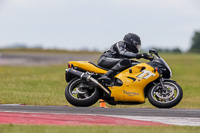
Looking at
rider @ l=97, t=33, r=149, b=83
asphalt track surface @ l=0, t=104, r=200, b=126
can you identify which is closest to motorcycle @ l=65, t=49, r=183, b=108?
rider @ l=97, t=33, r=149, b=83

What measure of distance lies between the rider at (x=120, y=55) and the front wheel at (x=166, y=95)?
0.80 meters

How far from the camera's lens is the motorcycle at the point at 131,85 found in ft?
31.2

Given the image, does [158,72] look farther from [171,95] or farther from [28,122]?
[28,122]

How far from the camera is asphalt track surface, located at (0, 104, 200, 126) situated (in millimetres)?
7352

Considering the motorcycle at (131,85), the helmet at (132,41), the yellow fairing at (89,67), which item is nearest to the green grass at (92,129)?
the motorcycle at (131,85)

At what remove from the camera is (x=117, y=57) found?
10.2 metres

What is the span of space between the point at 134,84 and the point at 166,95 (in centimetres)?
75

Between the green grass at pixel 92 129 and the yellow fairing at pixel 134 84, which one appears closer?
the green grass at pixel 92 129

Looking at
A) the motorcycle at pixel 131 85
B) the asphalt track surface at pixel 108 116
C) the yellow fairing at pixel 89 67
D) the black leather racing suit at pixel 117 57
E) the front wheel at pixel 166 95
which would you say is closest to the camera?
the asphalt track surface at pixel 108 116

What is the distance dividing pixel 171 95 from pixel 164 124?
2.23 meters

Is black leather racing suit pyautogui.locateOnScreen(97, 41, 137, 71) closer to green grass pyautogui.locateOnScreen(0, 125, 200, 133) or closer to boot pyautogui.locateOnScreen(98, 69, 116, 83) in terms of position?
boot pyautogui.locateOnScreen(98, 69, 116, 83)

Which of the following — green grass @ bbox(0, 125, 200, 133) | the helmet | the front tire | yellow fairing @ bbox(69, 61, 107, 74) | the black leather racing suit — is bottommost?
the front tire

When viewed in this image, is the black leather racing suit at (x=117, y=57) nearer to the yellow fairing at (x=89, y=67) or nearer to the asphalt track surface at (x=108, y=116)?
the yellow fairing at (x=89, y=67)

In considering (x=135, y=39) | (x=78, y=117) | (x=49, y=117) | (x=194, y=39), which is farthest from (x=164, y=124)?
(x=194, y=39)
